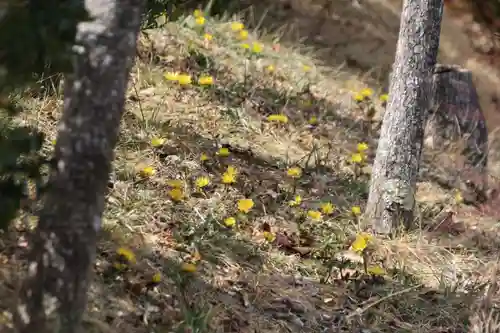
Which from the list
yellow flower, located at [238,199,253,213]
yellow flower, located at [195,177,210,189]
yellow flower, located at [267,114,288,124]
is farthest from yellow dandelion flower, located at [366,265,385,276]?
yellow flower, located at [267,114,288,124]

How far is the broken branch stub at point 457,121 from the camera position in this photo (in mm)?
5316

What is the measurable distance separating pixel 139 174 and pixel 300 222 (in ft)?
2.97

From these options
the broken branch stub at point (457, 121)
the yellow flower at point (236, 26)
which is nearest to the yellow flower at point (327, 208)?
the broken branch stub at point (457, 121)

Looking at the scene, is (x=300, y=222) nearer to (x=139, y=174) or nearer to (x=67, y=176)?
(x=139, y=174)

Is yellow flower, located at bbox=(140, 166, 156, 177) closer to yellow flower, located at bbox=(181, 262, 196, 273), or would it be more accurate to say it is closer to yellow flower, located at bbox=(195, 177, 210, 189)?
yellow flower, located at bbox=(195, 177, 210, 189)

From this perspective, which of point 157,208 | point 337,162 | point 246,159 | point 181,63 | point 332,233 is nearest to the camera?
point 157,208

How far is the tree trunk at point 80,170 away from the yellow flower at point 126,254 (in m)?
0.69

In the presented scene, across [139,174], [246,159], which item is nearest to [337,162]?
[246,159]

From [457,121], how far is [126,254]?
333cm

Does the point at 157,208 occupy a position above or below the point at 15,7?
below

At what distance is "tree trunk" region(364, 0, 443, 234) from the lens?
381 cm

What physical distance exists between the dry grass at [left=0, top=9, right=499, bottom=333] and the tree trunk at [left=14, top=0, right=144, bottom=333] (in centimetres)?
38

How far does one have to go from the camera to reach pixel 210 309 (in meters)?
2.86

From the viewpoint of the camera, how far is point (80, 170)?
2061 millimetres
